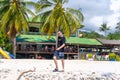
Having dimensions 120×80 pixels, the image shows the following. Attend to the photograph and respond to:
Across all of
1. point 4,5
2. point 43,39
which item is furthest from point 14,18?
point 43,39

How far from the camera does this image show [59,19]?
3512cm

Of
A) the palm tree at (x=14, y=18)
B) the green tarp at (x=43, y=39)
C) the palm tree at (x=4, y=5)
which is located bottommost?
the green tarp at (x=43, y=39)

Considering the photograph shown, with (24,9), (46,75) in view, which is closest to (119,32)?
(24,9)

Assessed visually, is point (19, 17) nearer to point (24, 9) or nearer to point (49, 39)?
point (24, 9)

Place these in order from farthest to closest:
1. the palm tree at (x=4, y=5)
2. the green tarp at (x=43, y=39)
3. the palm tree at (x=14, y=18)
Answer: the green tarp at (x=43, y=39) → the palm tree at (x=4, y=5) → the palm tree at (x=14, y=18)

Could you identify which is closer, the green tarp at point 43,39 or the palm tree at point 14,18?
the palm tree at point 14,18

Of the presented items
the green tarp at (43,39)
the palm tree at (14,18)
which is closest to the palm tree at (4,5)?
the palm tree at (14,18)

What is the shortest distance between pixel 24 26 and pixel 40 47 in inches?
337

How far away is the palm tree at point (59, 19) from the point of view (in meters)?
35.1

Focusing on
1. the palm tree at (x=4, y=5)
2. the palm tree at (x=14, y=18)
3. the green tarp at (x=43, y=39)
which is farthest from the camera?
the green tarp at (x=43, y=39)

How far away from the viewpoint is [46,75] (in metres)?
10.4

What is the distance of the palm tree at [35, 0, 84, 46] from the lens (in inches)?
1382

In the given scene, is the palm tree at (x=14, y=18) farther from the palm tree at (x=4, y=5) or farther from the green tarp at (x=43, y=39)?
the green tarp at (x=43, y=39)

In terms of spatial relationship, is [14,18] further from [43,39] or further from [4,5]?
[43,39]
